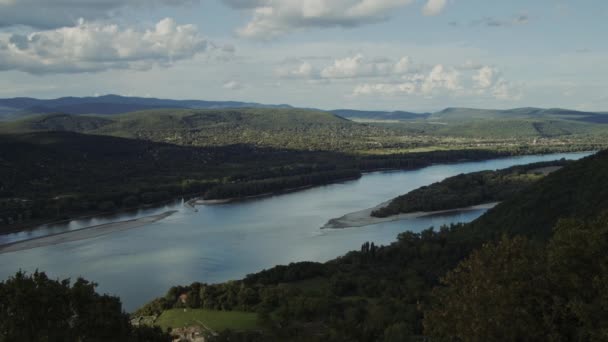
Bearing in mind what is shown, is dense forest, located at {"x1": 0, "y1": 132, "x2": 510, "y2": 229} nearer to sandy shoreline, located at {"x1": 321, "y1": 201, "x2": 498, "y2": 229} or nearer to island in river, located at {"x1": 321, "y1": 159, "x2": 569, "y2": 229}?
sandy shoreline, located at {"x1": 321, "y1": 201, "x2": 498, "y2": 229}

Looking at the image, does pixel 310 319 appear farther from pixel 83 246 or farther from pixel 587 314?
pixel 83 246

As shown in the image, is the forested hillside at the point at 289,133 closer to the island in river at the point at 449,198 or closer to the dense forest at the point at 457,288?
the island in river at the point at 449,198

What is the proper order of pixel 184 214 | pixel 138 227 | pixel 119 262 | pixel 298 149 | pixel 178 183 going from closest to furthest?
1. pixel 119 262
2. pixel 138 227
3. pixel 184 214
4. pixel 178 183
5. pixel 298 149

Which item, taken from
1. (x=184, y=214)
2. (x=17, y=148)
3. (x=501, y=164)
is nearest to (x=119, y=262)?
(x=184, y=214)

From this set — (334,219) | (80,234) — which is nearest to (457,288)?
(334,219)

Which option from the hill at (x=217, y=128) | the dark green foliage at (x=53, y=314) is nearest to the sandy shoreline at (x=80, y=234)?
the dark green foliage at (x=53, y=314)

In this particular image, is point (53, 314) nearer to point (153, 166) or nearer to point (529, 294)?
point (529, 294)
